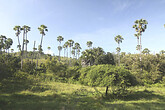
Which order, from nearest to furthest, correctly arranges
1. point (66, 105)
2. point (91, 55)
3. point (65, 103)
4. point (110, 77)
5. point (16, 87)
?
point (66, 105) < point (65, 103) < point (110, 77) < point (16, 87) < point (91, 55)

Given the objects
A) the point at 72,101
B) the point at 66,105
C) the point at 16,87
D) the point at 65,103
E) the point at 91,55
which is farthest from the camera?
the point at 91,55

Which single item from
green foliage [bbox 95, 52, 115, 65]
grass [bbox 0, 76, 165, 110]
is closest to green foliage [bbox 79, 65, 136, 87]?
grass [bbox 0, 76, 165, 110]

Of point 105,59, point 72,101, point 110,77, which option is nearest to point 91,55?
point 105,59

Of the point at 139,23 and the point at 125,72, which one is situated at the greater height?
the point at 139,23

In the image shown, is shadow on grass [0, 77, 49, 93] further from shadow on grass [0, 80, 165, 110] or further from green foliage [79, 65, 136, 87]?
green foliage [79, 65, 136, 87]

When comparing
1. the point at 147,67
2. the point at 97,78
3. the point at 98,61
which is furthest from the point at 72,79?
the point at 147,67

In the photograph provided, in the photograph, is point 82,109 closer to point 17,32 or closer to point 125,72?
point 125,72

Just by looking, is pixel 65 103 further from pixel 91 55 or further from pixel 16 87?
pixel 91 55

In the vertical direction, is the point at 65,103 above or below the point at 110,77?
below

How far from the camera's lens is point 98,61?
4091cm

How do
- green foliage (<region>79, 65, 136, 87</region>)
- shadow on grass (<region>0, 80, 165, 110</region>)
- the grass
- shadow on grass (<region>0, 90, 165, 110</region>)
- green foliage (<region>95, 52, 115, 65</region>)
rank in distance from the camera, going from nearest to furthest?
shadow on grass (<region>0, 90, 165, 110</region>) → shadow on grass (<region>0, 80, 165, 110</region>) → the grass → green foliage (<region>79, 65, 136, 87</region>) → green foliage (<region>95, 52, 115, 65</region>)

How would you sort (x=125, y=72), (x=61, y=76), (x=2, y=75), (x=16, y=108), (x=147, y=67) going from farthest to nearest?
(x=61, y=76)
(x=147, y=67)
(x=125, y=72)
(x=2, y=75)
(x=16, y=108)

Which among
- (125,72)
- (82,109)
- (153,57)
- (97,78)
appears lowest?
(82,109)

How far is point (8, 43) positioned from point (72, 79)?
54.5 meters
